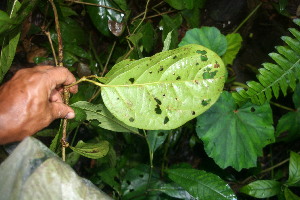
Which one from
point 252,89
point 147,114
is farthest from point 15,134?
point 252,89

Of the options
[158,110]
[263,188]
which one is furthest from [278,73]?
[158,110]

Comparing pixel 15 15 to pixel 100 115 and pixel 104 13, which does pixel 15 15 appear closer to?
pixel 100 115

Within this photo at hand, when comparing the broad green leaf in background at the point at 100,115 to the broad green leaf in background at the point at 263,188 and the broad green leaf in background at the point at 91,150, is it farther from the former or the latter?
the broad green leaf in background at the point at 263,188

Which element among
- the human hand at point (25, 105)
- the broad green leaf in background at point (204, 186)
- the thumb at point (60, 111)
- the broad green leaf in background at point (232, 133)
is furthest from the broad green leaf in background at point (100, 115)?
the broad green leaf in background at point (232, 133)

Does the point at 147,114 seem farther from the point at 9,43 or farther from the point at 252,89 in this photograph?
the point at 252,89

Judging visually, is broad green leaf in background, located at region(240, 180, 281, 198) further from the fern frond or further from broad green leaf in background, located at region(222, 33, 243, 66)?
broad green leaf in background, located at region(222, 33, 243, 66)
